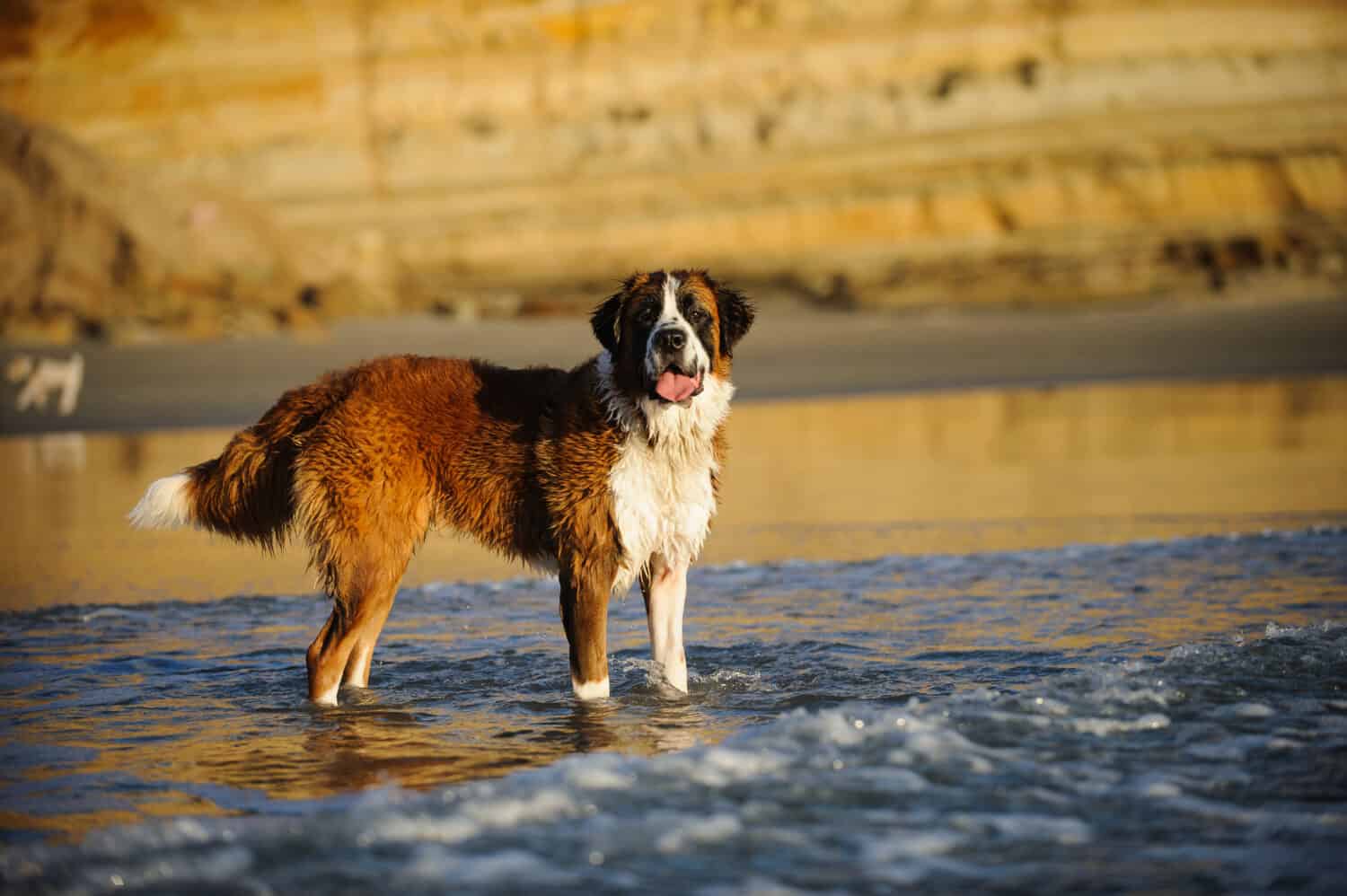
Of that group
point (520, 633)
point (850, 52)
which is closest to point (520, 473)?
point (520, 633)

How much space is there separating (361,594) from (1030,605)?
345 centimetres

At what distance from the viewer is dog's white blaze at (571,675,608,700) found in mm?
6820

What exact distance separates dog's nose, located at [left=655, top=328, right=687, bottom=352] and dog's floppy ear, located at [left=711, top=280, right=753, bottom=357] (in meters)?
0.41

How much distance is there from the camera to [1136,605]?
27.8 feet

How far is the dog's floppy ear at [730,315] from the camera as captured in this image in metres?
7.06

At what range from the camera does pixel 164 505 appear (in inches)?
282

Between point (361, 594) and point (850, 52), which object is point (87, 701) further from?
point (850, 52)

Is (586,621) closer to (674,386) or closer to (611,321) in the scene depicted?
(674,386)

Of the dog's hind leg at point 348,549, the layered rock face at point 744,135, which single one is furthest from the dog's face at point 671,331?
the layered rock face at point 744,135

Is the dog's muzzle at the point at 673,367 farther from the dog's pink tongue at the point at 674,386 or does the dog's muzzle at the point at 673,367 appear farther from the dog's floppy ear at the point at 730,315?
the dog's floppy ear at the point at 730,315

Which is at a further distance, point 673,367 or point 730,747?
point 673,367

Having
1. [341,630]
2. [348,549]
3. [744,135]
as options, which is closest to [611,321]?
[348,549]

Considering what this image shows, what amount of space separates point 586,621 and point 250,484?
1.59m

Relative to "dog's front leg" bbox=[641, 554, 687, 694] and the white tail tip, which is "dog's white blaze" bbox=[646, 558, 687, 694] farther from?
the white tail tip
